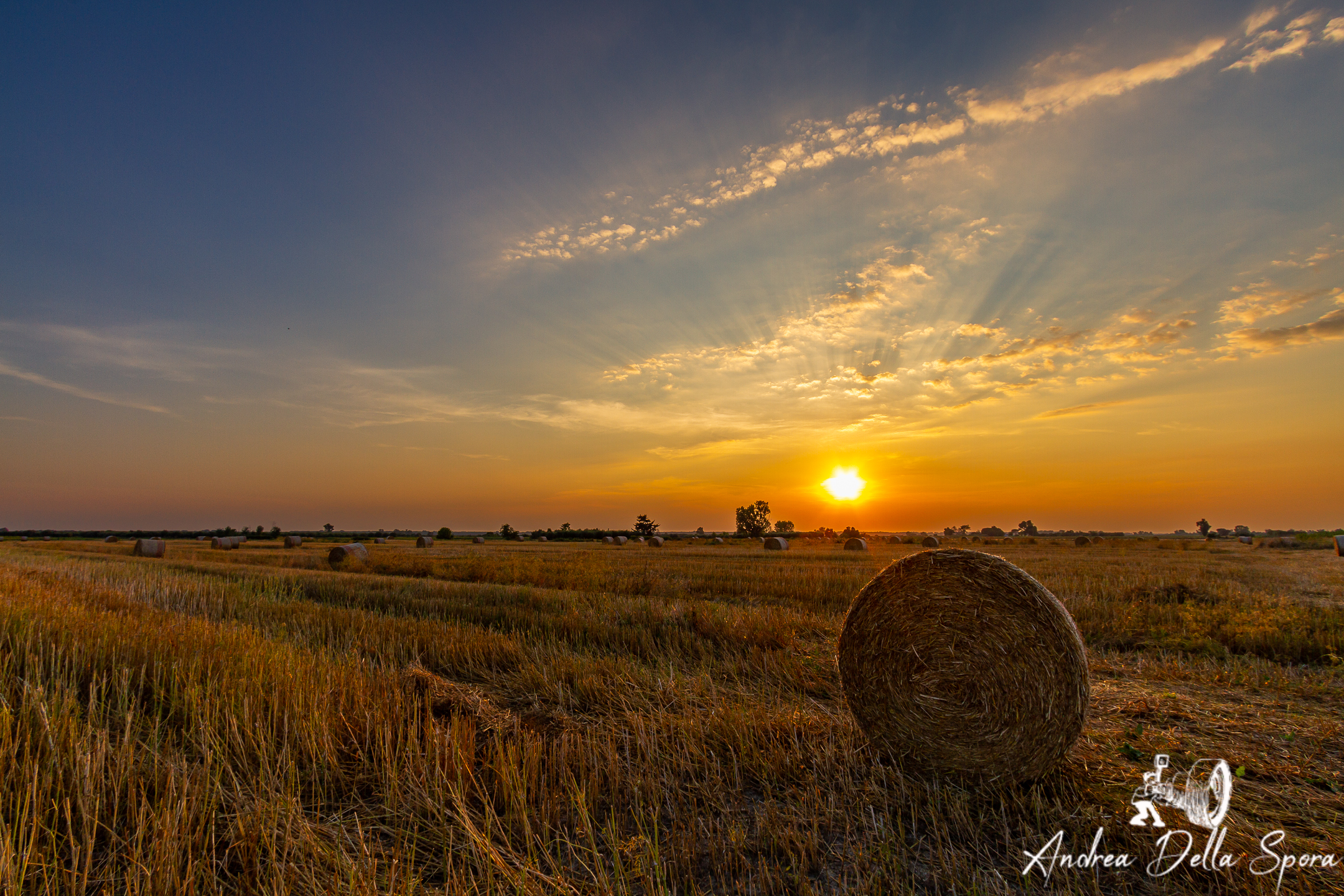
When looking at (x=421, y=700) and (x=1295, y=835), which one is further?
(x=421, y=700)

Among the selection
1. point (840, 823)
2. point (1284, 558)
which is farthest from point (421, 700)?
point (1284, 558)

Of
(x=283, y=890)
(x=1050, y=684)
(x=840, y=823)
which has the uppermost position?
(x=1050, y=684)

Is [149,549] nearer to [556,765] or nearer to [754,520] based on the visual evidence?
[556,765]

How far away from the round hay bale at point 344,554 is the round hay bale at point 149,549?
43.5ft

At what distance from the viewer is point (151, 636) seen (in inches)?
253

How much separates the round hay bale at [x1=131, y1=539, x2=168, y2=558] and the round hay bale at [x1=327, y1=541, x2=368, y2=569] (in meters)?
13.3

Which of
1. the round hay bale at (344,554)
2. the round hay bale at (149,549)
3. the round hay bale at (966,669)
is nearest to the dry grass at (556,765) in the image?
the round hay bale at (966,669)

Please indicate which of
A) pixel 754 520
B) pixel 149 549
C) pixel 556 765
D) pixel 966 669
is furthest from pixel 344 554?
pixel 754 520

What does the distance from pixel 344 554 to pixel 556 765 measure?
24.9 meters

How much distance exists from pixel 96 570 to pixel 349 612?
11.6 m

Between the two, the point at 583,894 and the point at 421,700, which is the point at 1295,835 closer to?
the point at 583,894

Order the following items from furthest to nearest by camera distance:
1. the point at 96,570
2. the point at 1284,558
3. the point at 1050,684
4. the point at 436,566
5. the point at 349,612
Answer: the point at 1284,558
the point at 436,566
the point at 96,570
the point at 349,612
the point at 1050,684

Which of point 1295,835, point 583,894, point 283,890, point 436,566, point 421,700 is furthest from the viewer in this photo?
point 436,566

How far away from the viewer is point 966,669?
461 centimetres
